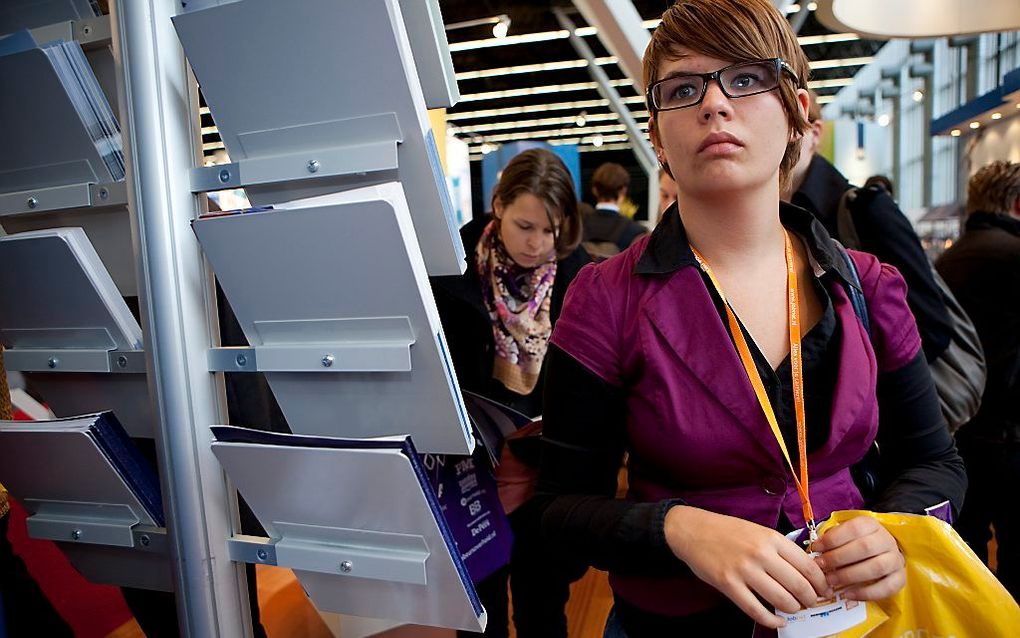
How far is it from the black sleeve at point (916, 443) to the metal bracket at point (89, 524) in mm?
1066

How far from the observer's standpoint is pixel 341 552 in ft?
3.09

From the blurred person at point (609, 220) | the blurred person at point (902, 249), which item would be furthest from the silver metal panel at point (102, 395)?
the blurred person at point (609, 220)

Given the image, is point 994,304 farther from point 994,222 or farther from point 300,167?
point 300,167

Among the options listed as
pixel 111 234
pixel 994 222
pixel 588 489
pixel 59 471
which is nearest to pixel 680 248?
pixel 588 489

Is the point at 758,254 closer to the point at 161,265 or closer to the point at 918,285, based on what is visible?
the point at 161,265

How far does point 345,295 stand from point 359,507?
0.29 metres

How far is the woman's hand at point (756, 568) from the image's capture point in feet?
2.40

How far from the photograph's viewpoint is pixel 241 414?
1288 millimetres

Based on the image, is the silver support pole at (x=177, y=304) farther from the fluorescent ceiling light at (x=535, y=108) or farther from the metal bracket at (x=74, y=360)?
the fluorescent ceiling light at (x=535, y=108)

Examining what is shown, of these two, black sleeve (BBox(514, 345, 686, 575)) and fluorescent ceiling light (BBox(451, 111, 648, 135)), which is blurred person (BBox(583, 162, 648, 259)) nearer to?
black sleeve (BBox(514, 345, 686, 575))

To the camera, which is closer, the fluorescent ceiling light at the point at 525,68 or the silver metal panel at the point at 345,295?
the silver metal panel at the point at 345,295

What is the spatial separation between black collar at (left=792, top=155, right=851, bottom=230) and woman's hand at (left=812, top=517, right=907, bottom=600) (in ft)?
3.81

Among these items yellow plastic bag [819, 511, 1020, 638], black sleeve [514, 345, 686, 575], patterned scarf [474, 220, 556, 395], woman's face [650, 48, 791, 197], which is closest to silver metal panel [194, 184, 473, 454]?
black sleeve [514, 345, 686, 575]

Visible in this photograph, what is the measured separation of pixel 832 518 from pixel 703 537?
16 centimetres
